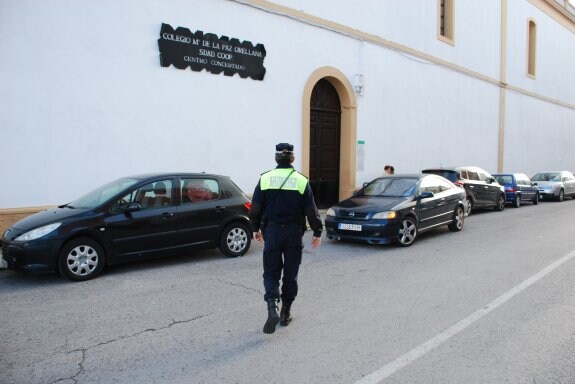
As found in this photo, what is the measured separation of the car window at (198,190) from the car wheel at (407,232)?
3.47 meters

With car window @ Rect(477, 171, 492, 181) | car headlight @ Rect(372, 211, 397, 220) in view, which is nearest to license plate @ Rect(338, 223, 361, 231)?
car headlight @ Rect(372, 211, 397, 220)

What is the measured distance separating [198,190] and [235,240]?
3.51ft

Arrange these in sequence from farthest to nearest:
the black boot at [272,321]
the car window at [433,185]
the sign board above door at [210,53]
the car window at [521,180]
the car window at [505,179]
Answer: the car window at [521,180] < the car window at [505,179] < the sign board above door at [210,53] < the car window at [433,185] < the black boot at [272,321]

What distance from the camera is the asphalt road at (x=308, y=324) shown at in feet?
12.0

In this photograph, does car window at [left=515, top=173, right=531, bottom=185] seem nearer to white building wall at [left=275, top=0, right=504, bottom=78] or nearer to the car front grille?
white building wall at [left=275, top=0, right=504, bottom=78]

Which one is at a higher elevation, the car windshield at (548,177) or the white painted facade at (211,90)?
the white painted facade at (211,90)

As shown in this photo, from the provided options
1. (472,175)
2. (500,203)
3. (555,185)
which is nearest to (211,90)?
(472,175)

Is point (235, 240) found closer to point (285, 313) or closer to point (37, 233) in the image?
point (37, 233)

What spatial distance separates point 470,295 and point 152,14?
8.37 m

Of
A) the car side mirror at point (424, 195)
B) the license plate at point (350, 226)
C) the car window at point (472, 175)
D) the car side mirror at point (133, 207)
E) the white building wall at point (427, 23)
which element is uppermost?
the white building wall at point (427, 23)

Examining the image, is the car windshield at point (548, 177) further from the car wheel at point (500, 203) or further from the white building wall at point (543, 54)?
the car wheel at point (500, 203)

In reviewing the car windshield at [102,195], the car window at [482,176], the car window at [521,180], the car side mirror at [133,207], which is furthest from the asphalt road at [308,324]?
the car window at [521,180]

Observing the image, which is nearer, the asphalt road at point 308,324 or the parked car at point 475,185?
the asphalt road at point 308,324

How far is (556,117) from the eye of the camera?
1193 inches
